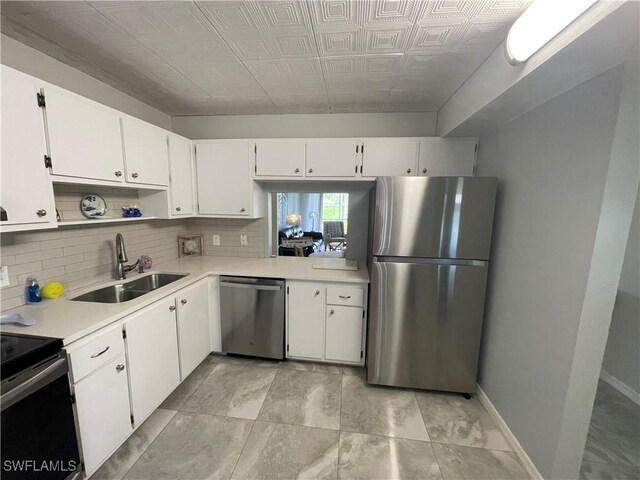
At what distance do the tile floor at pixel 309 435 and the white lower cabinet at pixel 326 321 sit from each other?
20 centimetres

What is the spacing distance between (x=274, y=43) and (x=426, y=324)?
2.14 metres

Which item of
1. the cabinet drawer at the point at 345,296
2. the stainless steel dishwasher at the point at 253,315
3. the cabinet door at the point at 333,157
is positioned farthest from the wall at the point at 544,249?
the stainless steel dishwasher at the point at 253,315

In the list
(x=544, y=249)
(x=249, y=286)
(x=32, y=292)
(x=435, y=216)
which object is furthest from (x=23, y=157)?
(x=544, y=249)

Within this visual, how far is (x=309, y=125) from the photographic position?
8.74 ft

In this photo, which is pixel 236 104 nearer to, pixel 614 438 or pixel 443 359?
pixel 443 359

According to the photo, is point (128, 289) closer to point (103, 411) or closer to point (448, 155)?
point (103, 411)

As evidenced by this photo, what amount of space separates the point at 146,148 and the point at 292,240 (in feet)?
5.58

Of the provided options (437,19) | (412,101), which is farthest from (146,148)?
(412,101)

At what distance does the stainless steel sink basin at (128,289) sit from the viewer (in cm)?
179

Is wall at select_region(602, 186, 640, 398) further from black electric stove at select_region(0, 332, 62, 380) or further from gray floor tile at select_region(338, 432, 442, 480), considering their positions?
black electric stove at select_region(0, 332, 62, 380)

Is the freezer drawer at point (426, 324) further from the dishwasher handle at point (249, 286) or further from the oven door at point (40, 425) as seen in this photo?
the oven door at point (40, 425)

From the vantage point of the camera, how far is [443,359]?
79.7 inches

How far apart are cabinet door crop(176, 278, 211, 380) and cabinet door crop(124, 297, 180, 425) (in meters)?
0.07

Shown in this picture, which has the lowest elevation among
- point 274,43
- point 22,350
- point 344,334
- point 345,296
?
point 344,334
